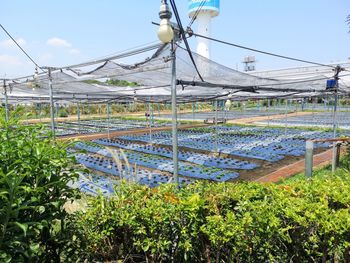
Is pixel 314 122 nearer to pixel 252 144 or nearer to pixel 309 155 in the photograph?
pixel 252 144

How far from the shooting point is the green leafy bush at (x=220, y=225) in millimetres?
1848

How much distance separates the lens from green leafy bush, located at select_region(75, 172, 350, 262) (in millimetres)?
1848

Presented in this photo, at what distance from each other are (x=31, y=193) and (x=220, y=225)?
118cm

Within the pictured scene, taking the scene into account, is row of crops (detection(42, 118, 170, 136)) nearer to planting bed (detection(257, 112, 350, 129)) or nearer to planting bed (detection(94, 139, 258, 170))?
planting bed (detection(94, 139, 258, 170))

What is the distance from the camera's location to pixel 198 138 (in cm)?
1336

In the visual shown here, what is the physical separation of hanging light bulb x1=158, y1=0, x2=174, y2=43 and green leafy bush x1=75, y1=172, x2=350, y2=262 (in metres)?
1.58

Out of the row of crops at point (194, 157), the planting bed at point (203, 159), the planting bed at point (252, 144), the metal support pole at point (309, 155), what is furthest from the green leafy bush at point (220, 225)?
the planting bed at point (252, 144)

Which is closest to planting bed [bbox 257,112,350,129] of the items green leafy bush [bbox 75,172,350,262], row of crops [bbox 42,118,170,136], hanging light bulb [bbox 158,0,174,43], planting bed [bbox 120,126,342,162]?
planting bed [bbox 120,126,342,162]

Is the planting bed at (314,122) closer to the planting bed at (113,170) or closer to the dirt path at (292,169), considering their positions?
the dirt path at (292,169)

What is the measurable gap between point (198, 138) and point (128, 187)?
1109 centimetres

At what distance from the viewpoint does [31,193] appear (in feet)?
5.68

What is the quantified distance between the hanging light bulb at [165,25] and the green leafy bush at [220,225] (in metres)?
1.58

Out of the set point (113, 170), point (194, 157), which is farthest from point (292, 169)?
point (113, 170)

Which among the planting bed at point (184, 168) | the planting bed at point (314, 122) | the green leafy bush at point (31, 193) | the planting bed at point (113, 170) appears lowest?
the planting bed at point (113, 170)
